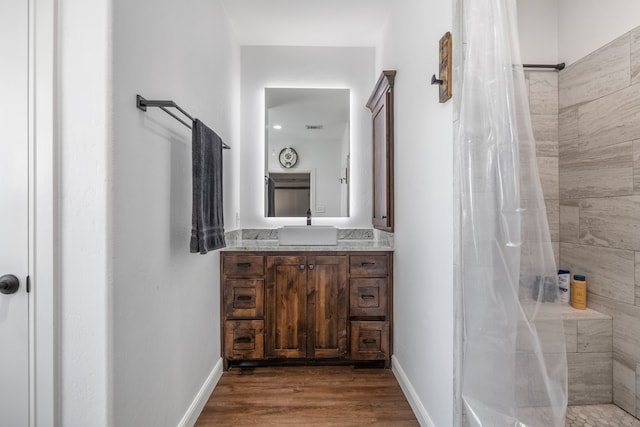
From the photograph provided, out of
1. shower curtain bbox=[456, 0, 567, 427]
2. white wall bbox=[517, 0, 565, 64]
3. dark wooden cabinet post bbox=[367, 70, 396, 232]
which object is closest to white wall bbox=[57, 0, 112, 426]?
shower curtain bbox=[456, 0, 567, 427]

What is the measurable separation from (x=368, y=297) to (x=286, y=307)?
2.04ft

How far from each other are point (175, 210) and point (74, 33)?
79cm

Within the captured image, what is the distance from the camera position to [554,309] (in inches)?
44.7

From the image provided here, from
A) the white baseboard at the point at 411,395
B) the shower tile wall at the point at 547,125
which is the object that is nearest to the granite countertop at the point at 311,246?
the white baseboard at the point at 411,395

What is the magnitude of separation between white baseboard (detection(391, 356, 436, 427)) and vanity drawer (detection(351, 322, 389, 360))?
107 millimetres

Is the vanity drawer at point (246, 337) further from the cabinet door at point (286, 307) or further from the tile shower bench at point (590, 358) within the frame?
the tile shower bench at point (590, 358)

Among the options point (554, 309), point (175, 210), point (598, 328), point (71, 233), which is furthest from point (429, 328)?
point (71, 233)

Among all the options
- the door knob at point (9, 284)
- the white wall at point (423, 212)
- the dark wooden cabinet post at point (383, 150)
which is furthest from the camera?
the dark wooden cabinet post at point (383, 150)

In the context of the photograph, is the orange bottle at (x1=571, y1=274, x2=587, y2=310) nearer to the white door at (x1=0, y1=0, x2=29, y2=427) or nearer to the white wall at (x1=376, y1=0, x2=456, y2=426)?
the white wall at (x1=376, y1=0, x2=456, y2=426)

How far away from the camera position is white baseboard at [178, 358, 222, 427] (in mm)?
1703

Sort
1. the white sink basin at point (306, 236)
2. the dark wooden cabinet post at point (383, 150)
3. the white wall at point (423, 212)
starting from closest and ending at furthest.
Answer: the white wall at point (423, 212) < the dark wooden cabinet post at point (383, 150) < the white sink basin at point (306, 236)

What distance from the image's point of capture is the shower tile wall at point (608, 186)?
149cm

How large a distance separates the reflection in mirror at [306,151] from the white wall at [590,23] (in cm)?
170

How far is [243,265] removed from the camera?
2.44 m
